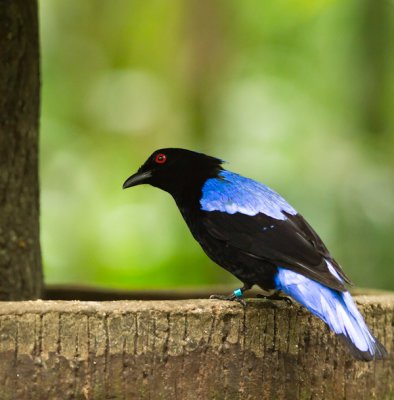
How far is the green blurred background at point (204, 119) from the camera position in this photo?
386 inches

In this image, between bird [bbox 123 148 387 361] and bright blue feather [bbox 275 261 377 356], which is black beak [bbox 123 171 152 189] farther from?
bright blue feather [bbox 275 261 377 356]

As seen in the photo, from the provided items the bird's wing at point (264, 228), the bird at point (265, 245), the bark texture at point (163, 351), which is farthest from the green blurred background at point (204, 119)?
the bark texture at point (163, 351)

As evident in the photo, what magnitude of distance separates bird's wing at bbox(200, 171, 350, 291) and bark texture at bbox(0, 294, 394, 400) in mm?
242

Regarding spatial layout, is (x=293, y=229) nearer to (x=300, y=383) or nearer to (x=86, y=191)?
(x=300, y=383)

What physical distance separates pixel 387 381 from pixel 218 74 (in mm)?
7244

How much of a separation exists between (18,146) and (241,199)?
1595 mm

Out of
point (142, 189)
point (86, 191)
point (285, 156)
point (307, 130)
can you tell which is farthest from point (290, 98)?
point (86, 191)

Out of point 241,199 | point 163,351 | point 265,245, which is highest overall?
point 241,199

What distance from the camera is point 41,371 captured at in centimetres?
322

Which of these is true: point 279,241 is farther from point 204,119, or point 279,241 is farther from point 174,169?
point 204,119

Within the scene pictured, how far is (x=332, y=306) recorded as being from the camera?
11.4ft

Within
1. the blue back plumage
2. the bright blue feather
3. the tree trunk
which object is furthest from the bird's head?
the bright blue feather

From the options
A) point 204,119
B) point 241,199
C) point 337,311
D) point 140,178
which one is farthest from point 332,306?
point 204,119

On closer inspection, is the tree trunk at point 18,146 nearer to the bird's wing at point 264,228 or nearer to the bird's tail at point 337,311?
the bird's wing at point 264,228
